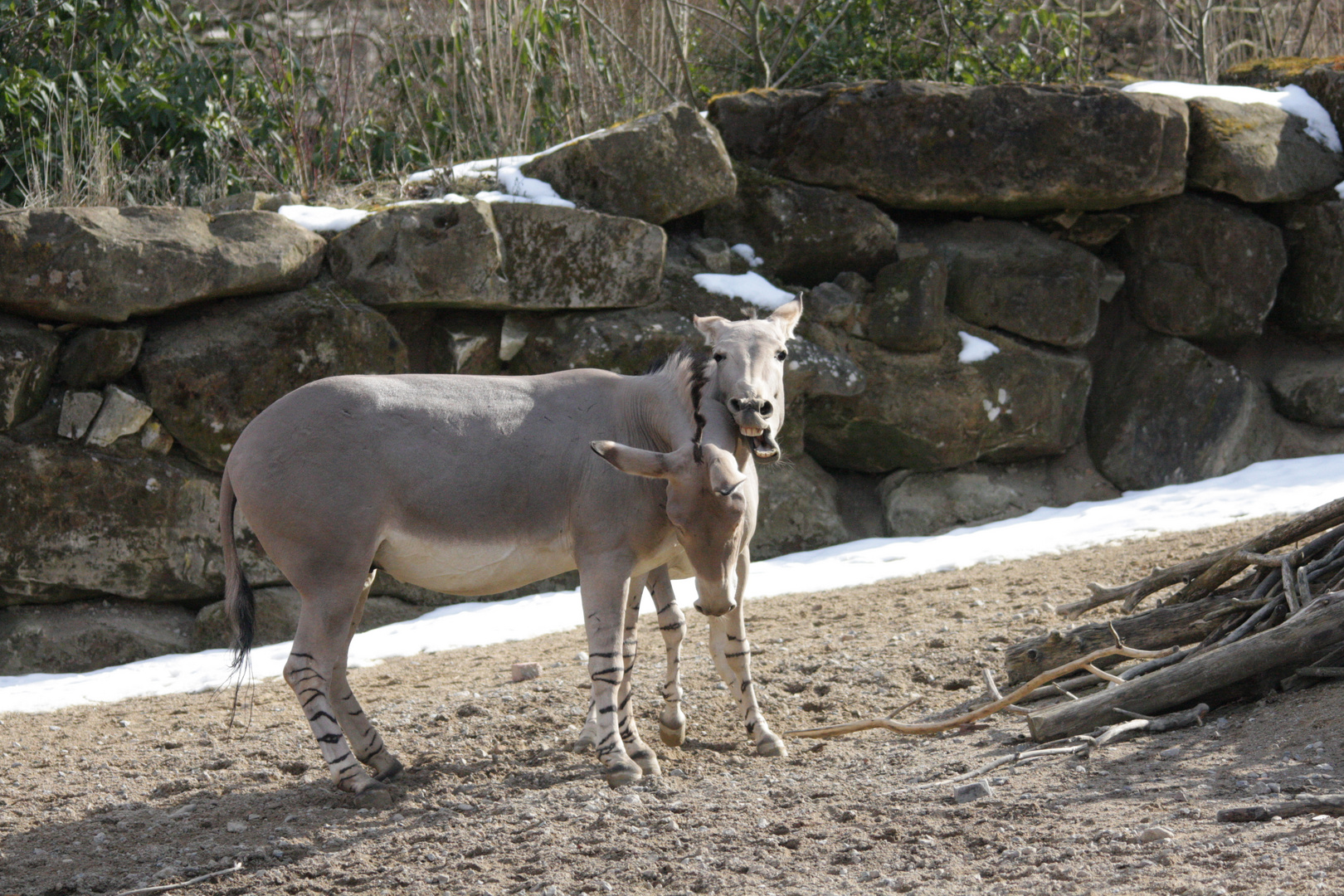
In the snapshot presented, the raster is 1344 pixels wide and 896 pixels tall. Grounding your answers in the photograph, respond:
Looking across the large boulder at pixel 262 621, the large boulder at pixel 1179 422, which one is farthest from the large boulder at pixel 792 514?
the large boulder at pixel 262 621

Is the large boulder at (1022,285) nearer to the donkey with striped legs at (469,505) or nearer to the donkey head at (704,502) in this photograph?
the donkey with striped legs at (469,505)

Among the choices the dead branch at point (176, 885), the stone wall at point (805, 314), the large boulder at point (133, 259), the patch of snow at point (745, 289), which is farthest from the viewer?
the patch of snow at point (745, 289)

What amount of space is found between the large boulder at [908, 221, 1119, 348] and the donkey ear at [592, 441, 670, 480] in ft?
19.6

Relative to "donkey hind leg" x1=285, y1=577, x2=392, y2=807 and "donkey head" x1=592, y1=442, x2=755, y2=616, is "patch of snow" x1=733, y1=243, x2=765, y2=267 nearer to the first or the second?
"donkey head" x1=592, y1=442, x2=755, y2=616

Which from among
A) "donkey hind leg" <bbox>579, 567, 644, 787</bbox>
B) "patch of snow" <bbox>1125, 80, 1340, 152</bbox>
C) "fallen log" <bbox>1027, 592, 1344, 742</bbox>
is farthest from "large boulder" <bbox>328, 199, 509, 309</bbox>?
"patch of snow" <bbox>1125, 80, 1340, 152</bbox>

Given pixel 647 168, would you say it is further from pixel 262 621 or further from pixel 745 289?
pixel 262 621

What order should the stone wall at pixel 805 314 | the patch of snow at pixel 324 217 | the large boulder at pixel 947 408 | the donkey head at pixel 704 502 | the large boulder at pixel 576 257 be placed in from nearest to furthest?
the donkey head at pixel 704 502 → the stone wall at pixel 805 314 → the patch of snow at pixel 324 217 → the large boulder at pixel 576 257 → the large boulder at pixel 947 408

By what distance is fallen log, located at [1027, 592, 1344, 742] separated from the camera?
393 cm

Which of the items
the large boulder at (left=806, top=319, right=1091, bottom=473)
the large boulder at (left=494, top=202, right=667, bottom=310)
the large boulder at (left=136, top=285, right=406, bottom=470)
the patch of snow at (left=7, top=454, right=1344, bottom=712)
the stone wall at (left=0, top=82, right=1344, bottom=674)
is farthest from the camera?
the large boulder at (left=806, top=319, right=1091, bottom=473)

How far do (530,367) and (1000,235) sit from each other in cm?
420

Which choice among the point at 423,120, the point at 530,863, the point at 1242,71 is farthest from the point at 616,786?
the point at 1242,71

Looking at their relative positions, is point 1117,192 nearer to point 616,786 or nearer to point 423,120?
point 423,120

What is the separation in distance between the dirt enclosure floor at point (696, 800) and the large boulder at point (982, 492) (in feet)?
9.95

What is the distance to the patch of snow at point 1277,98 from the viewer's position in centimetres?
968
